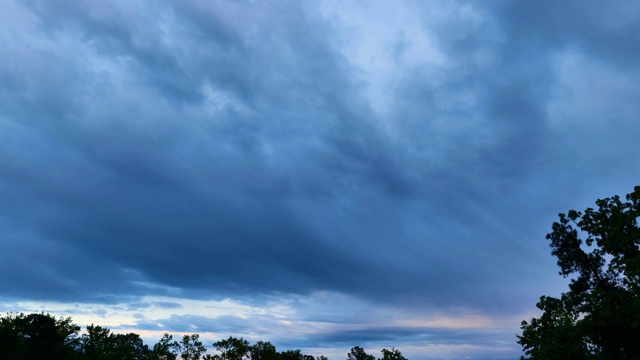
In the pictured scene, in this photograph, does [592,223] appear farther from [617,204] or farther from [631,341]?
[631,341]

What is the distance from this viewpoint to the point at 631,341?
42906mm

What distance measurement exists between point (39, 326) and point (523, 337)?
88.5 metres

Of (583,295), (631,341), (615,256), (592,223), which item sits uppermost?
(592,223)

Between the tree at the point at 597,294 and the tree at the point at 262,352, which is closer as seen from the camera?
the tree at the point at 597,294

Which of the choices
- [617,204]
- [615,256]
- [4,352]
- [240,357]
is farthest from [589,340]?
[240,357]

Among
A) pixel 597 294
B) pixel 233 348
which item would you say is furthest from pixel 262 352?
pixel 597 294

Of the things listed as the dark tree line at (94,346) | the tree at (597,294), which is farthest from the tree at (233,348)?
the tree at (597,294)

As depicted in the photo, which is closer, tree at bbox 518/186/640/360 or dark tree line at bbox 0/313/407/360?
tree at bbox 518/186/640/360

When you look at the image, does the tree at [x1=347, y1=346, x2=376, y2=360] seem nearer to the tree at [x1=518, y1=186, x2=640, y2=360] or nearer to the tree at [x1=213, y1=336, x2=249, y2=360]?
the tree at [x1=213, y1=336, x2=249, y2=360]

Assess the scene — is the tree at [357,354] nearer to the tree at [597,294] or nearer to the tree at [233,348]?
the tree at [233,348]

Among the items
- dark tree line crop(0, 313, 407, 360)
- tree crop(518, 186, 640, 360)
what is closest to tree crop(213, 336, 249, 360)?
dark tree line crop(0, 313, 407, 360)

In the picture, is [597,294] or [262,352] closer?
[597,294]

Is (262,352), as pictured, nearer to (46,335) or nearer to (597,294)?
(46,335)

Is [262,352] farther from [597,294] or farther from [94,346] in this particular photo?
[597,294]
